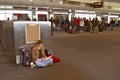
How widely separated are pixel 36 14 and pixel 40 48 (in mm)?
17454

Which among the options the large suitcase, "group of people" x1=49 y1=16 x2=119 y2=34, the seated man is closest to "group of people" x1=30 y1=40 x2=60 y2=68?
the seated man

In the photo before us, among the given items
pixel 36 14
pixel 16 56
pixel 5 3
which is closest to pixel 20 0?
pixel 5 3

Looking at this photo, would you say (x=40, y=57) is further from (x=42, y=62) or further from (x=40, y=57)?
(x=42, y=62)

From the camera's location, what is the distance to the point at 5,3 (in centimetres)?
1680

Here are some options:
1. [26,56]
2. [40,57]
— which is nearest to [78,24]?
[40,57]

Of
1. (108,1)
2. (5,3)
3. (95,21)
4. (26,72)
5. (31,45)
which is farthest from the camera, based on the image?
(108,1)

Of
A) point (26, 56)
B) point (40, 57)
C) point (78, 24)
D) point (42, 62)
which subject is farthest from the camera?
point (78, 24)

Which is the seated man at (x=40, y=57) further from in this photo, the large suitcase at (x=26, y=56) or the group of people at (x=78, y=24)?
the group of people at (x=78, y=24)

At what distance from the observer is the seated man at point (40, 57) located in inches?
237

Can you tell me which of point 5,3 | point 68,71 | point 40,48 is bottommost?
point 68,71

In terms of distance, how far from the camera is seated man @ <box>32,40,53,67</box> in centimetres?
603

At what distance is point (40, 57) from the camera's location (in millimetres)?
6281

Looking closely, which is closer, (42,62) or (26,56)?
(42,62)

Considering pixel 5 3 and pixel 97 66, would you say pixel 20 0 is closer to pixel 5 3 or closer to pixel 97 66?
pixel 5 3
